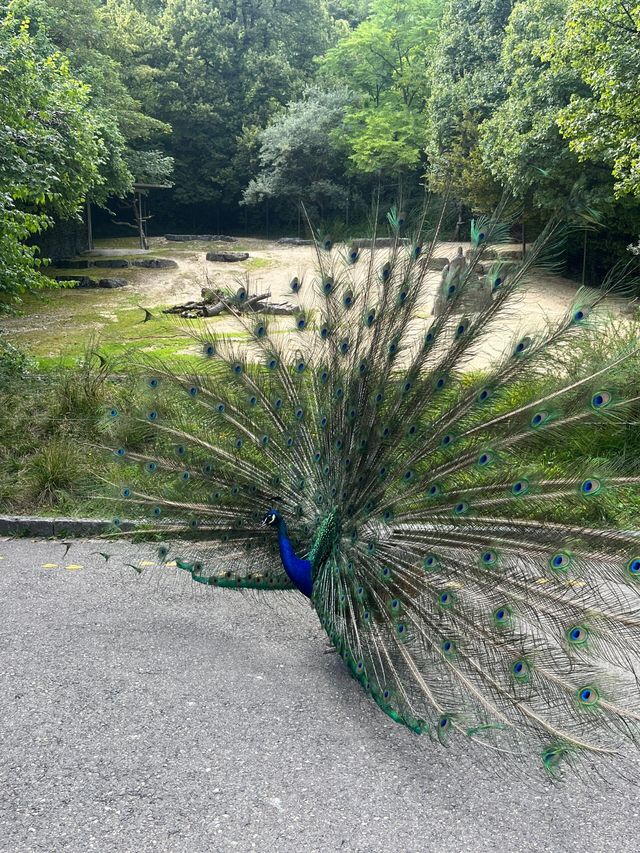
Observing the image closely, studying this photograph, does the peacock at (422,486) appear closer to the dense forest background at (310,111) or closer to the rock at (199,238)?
the dense forest background at (310,111)

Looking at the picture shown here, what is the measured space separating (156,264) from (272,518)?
22.0 m

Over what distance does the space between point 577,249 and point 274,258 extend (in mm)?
9535

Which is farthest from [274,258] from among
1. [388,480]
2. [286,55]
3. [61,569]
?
[388,480]

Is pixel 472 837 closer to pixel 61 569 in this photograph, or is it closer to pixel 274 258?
pixel 61 569

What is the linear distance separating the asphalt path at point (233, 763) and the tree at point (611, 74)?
7.86 meters

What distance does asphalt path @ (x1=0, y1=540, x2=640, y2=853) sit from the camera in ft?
9.25

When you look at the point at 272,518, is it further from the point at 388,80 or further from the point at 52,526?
the point at 388,80

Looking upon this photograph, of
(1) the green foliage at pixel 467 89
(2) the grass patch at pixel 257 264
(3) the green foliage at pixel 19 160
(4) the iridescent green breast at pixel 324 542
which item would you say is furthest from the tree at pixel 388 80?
(4) the iridescent green breast at pixel 324 542

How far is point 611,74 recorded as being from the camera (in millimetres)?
9359

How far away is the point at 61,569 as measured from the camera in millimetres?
5461

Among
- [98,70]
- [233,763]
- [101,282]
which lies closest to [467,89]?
[98,70]

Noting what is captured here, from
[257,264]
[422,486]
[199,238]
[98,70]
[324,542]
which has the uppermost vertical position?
[98,70]

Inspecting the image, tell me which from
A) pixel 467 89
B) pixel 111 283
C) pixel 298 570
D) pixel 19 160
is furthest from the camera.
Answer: pixel 467 89

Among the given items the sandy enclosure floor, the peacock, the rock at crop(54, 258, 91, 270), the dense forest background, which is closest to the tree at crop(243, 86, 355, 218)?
the dense forest background
